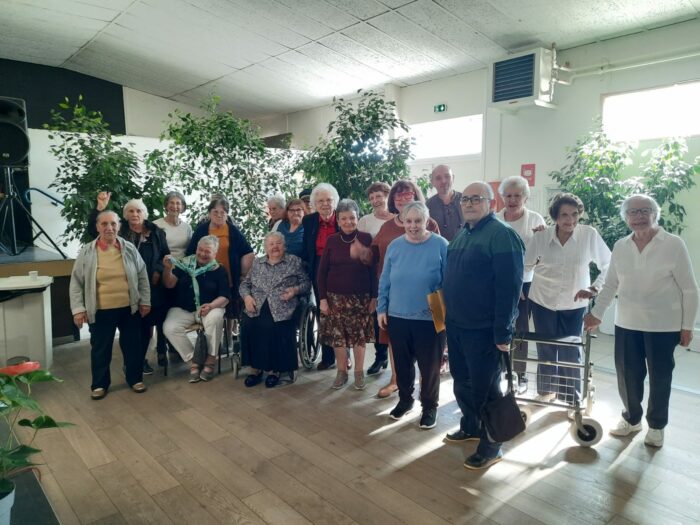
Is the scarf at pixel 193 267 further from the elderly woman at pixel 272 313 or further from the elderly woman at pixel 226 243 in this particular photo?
the elderly woman at pixel 272 313

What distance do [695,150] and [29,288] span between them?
5834 millimetres

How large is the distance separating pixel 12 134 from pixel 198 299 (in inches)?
108

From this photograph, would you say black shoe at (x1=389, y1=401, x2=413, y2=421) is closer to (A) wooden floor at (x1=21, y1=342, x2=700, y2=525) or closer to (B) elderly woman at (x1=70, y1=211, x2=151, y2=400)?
(A) wooden floor at (x1=21, y1=342, x2=700, y2=525)

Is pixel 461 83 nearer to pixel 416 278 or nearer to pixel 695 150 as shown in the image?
pixel 695 150

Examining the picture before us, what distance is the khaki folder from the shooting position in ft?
9.16

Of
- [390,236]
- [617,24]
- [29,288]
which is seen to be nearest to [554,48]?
[617,24]

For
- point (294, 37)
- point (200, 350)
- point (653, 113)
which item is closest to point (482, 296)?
point (200, 350)

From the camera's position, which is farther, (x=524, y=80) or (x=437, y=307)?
(x=524, y=80)

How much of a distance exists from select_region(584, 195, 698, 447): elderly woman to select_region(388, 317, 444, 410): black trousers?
3.31 ft

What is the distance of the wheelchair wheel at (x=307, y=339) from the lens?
3.87 meters

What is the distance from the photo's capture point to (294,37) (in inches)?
249

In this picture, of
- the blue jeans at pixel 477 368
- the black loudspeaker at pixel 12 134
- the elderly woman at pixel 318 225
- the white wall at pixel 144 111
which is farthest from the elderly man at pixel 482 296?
the white wall at pixel 144 111

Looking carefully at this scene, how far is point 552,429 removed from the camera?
3.00 m

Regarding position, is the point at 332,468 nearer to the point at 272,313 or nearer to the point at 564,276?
the point at 272,313
